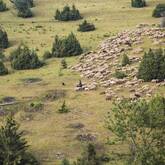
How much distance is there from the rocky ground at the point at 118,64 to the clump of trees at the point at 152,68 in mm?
794

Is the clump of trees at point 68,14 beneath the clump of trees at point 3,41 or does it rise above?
above

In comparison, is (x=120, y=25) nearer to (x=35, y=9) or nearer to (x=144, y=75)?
(x=35, y=9)

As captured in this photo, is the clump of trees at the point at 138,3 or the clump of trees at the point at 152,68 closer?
the clump of trees at the point at 152,68

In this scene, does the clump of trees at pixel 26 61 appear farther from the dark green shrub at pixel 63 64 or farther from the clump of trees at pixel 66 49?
the clump of trees at pixel 66 49

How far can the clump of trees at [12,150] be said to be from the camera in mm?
35344

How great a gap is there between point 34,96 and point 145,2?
1797 inches

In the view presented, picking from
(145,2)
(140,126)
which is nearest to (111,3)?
(145,2)

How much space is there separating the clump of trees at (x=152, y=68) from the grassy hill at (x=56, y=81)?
511 centimetres

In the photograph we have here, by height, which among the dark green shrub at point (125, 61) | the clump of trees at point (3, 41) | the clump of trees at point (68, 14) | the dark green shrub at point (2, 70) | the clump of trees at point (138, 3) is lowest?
the dark green shrub at point (2, 70)

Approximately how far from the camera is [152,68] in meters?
52.3

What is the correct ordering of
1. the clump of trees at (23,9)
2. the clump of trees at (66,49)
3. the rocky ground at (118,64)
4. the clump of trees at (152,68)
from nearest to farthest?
the rocky ground at (118,64)
the clump of trees at (152,68)
the clump of trees at (66,49)
the clump of trees at (23,9)

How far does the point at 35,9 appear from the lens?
95250 mm

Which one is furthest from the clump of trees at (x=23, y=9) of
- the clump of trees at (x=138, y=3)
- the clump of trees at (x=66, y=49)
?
the clump of trees at (x=66, y=49)

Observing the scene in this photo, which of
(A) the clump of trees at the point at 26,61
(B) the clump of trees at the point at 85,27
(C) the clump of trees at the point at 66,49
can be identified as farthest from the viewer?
(B) the clump of trees at the point at 85,27
